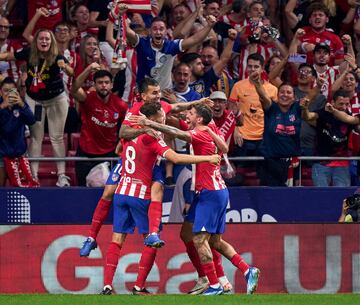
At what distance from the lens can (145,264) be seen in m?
14.7

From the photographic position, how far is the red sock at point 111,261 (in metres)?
14.7

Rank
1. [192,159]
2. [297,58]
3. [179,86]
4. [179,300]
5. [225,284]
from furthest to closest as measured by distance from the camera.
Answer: [297,58]
[179,86]
[225,284]
[192,159]
[179,300]

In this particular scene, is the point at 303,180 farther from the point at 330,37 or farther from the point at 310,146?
the point at 330,37

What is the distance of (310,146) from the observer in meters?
18.9

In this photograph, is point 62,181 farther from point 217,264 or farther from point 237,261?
point 237,261

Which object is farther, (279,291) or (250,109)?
(250,109)

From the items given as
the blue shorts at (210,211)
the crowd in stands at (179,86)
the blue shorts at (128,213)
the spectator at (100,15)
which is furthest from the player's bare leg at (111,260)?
the spectator at (100,15)

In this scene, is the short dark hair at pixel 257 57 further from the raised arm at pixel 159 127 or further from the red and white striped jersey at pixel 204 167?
the raised arm at pixel 159 127

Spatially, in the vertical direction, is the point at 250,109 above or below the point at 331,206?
above

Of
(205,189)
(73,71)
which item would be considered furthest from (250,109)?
(205,189)

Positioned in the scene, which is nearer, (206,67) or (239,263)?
(239,263)

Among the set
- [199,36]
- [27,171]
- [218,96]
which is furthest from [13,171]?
[199,36]

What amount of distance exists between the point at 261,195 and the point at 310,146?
116 centimetres

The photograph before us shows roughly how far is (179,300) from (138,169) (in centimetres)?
182
